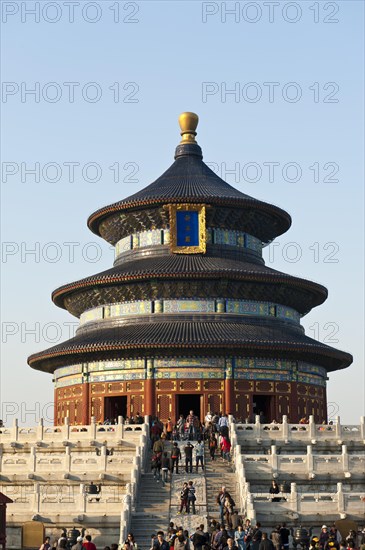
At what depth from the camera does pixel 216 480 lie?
3319 centimetres

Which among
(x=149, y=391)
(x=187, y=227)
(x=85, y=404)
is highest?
(x=187, y=227)

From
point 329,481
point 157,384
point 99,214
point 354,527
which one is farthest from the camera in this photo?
point 99,214

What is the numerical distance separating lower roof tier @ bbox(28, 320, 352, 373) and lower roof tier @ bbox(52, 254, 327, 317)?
1760 millimetres

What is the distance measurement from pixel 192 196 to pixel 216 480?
25305 millimetres

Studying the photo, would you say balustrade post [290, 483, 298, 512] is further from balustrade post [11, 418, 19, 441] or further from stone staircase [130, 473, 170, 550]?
balustrade post [11, 418, 19, 441]

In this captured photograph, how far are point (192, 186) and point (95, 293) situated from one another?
8.31m

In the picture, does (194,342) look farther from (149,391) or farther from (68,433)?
(68,433)

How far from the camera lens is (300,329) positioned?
5778cm

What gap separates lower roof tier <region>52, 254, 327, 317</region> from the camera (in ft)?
174

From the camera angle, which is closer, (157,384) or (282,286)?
(157,384)

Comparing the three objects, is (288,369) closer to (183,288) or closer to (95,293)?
(183,288)

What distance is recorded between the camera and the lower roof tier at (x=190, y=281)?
2093 inches

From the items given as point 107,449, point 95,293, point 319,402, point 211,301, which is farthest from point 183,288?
point 107,449

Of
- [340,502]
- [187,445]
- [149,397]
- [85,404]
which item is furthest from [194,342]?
[340,502]
